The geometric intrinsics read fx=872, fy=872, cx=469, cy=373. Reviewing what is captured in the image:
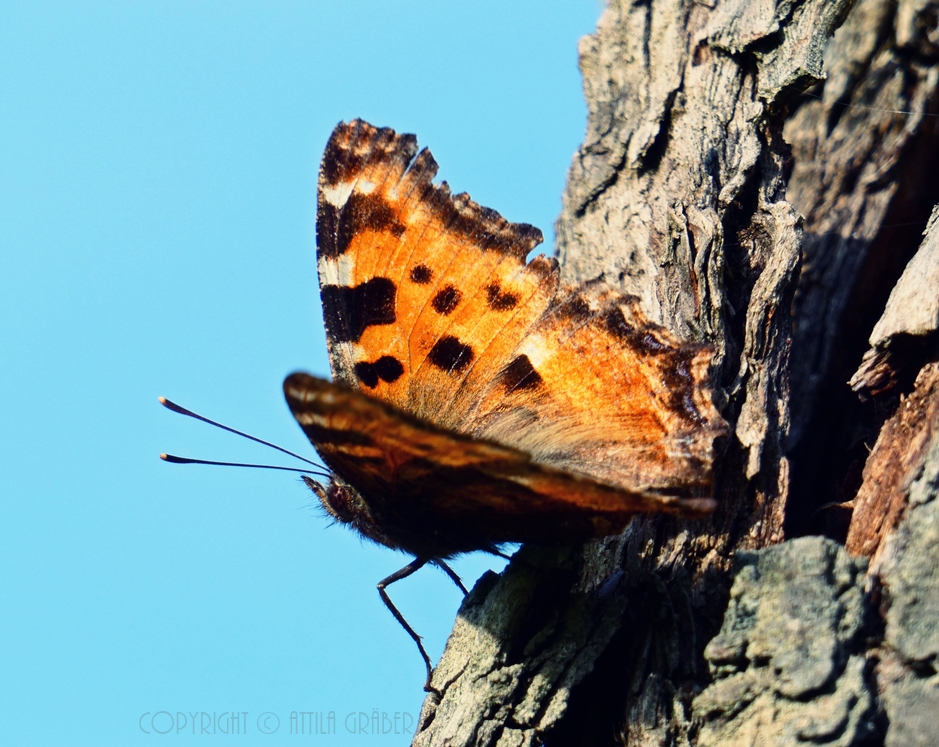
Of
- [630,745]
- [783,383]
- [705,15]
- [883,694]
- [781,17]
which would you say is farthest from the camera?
[705,15]

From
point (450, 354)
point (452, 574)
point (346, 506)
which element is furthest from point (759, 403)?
point (346, 506)

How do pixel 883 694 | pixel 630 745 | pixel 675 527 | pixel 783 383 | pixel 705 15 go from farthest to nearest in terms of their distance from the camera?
pixel 705 15 → pixel 783 383 → pixel 675 527 → pixel 630 745 → pixel 883 694

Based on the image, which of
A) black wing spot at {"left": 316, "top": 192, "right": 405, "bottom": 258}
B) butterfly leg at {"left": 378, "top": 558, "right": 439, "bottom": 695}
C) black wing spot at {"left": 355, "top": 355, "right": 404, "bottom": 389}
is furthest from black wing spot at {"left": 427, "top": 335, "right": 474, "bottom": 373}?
butterfly leg at {"left": 378, "top": 558, "right": 439, "bottom": 695}

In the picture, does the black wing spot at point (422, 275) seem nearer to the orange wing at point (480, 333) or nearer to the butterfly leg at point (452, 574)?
the orange wing at point (480, 333)

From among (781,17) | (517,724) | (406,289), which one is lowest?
(517,724)

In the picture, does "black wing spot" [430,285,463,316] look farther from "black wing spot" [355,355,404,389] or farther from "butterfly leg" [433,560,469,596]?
"butterfly leg" [433,560,469,596]

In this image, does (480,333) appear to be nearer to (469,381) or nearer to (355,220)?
(469,381)

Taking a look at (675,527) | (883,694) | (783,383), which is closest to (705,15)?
(783,383)

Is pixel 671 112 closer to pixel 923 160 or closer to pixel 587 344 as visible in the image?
pixel 923 160

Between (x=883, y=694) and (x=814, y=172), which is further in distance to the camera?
(x=814, y=172)
